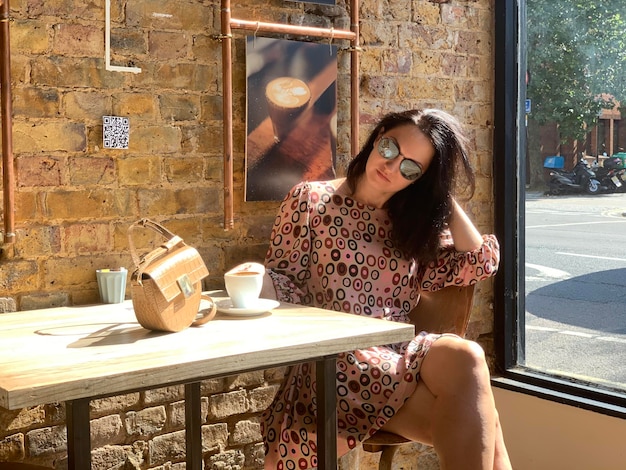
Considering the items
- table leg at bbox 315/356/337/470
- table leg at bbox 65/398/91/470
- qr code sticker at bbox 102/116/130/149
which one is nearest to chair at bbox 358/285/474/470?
table leg at bbox 315/356/337/470

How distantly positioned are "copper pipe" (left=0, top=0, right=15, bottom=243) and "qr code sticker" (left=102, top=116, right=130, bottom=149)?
0.28m

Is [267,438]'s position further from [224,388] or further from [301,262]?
[301,262]

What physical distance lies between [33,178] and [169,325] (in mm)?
750

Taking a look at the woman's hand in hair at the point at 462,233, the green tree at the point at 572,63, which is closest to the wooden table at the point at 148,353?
the woman's hand in hair at the point at 462,233

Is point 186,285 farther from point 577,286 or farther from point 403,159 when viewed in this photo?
point 577,286

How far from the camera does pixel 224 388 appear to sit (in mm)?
2836

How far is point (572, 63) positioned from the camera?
126 inches

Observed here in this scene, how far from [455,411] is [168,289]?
833 millimetres

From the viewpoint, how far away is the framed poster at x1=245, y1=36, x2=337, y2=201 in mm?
2805

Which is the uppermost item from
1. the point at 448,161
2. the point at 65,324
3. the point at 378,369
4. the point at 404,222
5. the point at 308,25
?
the point at 308,25

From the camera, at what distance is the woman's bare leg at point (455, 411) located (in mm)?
2191

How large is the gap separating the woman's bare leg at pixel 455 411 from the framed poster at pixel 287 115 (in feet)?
2.79

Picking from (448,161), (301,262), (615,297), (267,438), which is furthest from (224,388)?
(615,297)

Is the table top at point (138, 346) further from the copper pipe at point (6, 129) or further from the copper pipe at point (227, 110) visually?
the copper pipe at point (227, 110)
